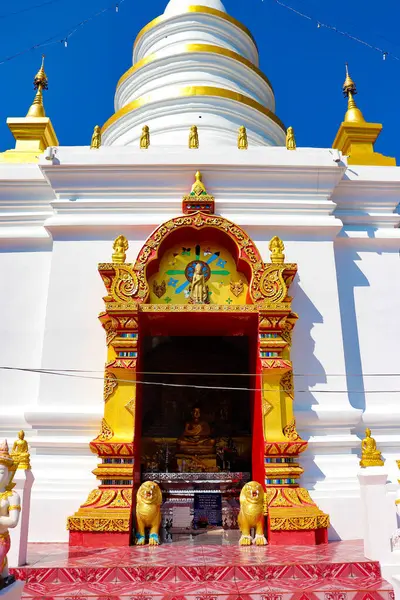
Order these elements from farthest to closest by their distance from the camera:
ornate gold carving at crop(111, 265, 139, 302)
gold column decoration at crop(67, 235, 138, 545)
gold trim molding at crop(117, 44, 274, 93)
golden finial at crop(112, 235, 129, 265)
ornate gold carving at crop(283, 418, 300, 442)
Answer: gold trim molding at crop(117, 44, 274, 93) → golden finial at crop(112, 235, 129, 265) → ornate gold carving at crop(111, 265, 139, 302) → ornate gold carving at crop(283, 418, 300, 442) → gold column decoration at crop(67, 235, 138, 545)

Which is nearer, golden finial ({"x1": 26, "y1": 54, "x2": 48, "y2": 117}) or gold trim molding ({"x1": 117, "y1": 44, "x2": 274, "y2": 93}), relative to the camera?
golden finial ({"x1": 26, "y1": 54, "x2": 48, "y2": 117})

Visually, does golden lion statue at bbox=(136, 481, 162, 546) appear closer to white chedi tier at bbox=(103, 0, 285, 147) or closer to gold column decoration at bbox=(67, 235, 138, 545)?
gold column decoration at bbox=(67, 235, 138, 545)

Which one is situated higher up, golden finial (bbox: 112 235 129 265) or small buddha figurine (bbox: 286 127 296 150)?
small buddha figurine (bbox: 286 127 296 150)

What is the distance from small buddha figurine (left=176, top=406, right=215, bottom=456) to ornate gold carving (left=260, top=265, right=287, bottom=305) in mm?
2933

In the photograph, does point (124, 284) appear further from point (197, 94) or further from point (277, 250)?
point (197, 94)

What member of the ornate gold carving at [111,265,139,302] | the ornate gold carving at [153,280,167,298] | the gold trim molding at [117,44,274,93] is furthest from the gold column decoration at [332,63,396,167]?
the ornate gold carving at [111,265,139,302]

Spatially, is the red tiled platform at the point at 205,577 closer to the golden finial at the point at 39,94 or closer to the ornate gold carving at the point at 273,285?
the ornate gold carving at the point at 273,285

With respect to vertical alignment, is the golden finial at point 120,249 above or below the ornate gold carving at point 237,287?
above

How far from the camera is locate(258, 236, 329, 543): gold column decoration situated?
598 centimetres

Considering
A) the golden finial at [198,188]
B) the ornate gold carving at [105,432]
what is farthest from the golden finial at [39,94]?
the ornate gold carving at [105,432]

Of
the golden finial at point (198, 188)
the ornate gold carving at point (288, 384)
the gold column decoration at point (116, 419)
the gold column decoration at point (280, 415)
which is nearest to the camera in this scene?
the gold column decoration at point (116, 419)

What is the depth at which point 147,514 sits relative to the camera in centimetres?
597

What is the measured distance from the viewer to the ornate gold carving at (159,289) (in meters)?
7.32

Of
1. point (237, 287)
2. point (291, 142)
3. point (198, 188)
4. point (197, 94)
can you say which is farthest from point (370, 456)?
point (197, 94)
